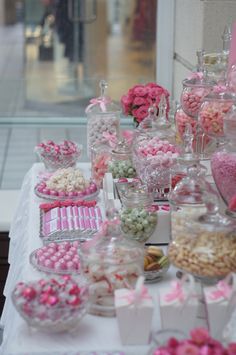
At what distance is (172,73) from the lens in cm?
473

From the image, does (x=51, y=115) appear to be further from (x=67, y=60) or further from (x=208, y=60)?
(x=208, y=60)

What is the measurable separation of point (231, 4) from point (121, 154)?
1.12m

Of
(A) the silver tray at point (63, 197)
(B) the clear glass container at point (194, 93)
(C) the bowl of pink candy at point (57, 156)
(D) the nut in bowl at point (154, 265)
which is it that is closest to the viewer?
(D) the nut in bowl at point (154, 265)

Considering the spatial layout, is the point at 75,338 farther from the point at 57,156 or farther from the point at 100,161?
the point at 57,156

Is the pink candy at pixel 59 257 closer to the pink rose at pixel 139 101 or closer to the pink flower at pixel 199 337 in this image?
the pink flower at pixel 199 337

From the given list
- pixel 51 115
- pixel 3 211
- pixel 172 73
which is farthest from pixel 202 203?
pixel 51 115

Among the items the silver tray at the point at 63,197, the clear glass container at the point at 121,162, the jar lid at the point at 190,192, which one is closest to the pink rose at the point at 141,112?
the clear glass container at the point at 121,162

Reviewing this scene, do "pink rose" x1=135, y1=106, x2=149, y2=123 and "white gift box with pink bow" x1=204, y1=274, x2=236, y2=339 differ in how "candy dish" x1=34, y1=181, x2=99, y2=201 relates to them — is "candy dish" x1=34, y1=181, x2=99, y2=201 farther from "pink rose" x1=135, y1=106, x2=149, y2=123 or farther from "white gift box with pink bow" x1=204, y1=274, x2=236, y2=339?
"white gift box with pink bow" x1=204, y1=274, x2=236, y2=339

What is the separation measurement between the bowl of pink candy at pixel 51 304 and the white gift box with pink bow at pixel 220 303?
0.93 ft

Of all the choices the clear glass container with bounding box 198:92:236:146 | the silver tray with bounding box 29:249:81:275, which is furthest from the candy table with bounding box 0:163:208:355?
the clear glass container with bounding box 198:92:236:146

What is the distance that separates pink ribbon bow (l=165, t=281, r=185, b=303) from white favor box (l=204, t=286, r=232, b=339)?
59 millimetres

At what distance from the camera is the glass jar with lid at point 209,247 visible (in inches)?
72.9

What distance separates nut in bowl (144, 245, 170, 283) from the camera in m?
2.03

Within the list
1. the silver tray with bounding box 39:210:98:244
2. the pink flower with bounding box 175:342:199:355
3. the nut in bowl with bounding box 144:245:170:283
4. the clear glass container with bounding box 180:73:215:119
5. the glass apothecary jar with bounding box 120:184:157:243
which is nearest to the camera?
the pink flower with bounding box 175:342:199:355
